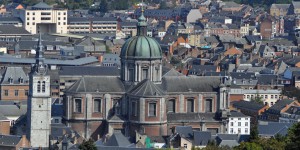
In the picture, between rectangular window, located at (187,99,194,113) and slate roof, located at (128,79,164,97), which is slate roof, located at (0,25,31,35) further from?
slate roof, located at (128,79,164,97)

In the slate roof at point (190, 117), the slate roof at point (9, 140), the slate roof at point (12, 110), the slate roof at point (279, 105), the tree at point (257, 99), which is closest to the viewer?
the slate roof at point (9, 140)

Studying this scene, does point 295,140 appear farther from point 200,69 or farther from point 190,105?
point 200,69

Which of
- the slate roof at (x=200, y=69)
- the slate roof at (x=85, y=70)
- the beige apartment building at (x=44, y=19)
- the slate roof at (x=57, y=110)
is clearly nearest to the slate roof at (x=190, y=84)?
the slate roof at (x=57, y=110)

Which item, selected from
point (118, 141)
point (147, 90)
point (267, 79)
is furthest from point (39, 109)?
point (267, 79)

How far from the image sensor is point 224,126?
3814 inches

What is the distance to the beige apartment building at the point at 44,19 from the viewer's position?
180750mm

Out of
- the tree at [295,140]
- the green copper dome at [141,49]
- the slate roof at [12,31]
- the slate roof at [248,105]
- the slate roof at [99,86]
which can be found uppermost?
the green copper dome at [141,49]

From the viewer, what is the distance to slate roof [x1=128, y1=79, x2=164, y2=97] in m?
94.1

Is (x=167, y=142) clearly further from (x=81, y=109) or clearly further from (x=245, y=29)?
(x=245, y=29)

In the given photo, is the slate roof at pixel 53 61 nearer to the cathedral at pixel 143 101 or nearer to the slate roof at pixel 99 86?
the slate roof at pixel 99 86

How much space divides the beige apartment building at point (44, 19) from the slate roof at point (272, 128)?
87.4 meters

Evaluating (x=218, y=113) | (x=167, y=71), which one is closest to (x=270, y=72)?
(x=167, y=71)

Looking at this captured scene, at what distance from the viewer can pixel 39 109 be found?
9169 centimetres

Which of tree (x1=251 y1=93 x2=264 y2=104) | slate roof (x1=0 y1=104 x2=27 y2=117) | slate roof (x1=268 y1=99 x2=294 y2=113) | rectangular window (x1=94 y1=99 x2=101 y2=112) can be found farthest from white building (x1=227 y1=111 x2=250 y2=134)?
tree (x1=251 y1=93 x2=264 y2=104)
